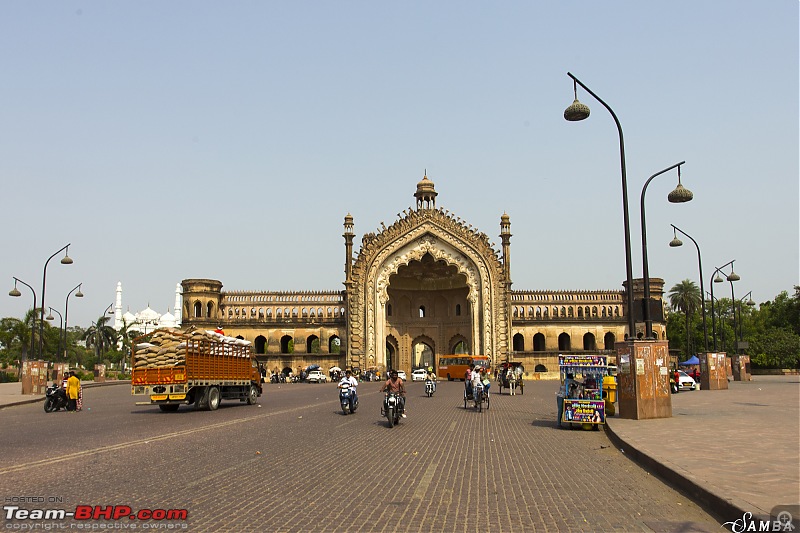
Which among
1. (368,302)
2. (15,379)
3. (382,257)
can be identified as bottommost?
(15,379)

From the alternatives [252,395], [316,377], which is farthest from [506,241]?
[252,395]

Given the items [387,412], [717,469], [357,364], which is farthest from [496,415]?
[357,364]

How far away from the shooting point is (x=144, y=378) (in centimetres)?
2273

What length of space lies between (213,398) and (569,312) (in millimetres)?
43034

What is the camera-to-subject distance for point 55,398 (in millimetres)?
24812

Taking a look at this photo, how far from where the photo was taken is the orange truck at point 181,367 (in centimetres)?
2258

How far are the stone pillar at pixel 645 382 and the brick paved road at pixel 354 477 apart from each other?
200cm

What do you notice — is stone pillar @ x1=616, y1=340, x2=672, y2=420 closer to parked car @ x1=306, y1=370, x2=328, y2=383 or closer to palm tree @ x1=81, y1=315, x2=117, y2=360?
parked car @ x1=306, y1=370, x2=328, y2=383

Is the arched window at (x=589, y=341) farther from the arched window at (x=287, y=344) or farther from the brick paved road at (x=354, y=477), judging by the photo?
the brick paved road at (x=354, y=477)

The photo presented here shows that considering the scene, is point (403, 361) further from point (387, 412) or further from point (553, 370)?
point (387, 412)

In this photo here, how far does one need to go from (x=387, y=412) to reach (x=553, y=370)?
4478 cm

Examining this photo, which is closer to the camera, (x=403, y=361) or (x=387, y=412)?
(x=387, y=412)

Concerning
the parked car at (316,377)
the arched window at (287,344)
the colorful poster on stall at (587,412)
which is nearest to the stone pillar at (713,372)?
the colorful poster on stall at (587,412)

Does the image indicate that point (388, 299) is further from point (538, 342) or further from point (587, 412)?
point (587, 412)
